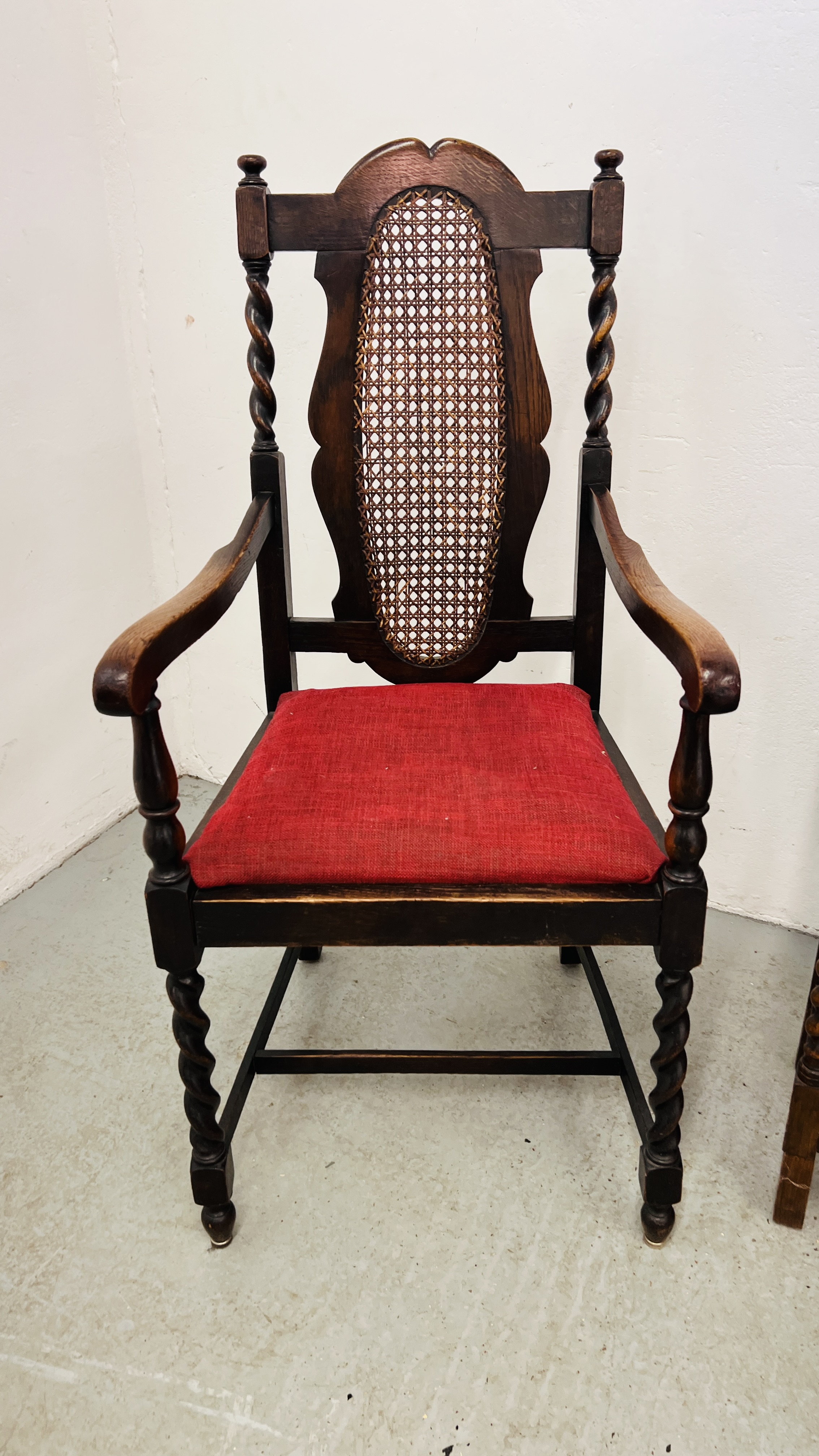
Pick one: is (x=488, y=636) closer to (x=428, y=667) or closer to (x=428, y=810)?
(x=428, y=667)

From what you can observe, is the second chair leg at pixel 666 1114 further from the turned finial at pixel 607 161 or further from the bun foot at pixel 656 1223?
the turned finial at pixel 607 161

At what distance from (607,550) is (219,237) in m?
1.22

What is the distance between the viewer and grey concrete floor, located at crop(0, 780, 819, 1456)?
1.06 m

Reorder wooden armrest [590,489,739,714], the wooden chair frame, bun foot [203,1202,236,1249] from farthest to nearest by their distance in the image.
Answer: bun foot [203,1202,236,1249] → the wooden chair frame → wooden armrest [590,489,739,714]

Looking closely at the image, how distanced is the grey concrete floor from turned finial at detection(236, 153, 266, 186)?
130 centimetres

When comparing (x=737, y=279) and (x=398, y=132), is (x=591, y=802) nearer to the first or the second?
(x=737, y=279)

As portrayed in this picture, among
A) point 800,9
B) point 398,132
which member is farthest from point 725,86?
point 398,132

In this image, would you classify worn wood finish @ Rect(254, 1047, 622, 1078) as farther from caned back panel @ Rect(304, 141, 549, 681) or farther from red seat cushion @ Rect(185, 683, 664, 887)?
caned back panel @ Rect(304, 141, 549, 681)

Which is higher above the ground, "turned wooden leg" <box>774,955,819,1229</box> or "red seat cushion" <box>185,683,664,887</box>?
"red seat cushion" <box>185,683,664,887</box>

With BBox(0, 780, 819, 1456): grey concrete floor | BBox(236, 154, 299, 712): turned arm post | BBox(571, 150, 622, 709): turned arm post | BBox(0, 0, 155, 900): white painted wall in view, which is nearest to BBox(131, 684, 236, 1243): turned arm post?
BBox(0, 780, 819, 1456): grey concrete floor

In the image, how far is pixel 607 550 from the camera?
1.28 meters

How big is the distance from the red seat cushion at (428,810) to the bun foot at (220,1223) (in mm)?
482

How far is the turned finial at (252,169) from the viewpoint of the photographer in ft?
4.17

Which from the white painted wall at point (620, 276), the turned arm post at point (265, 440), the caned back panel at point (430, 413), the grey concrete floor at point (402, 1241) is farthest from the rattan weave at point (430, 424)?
the grey concrete floor at point (402, 1241)
